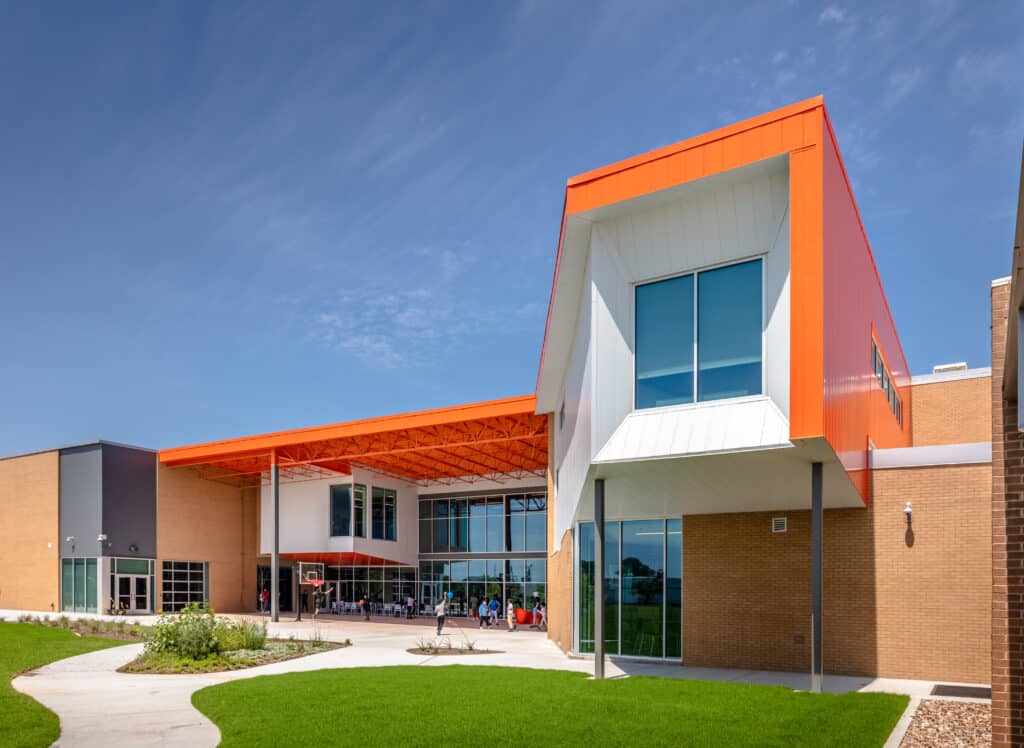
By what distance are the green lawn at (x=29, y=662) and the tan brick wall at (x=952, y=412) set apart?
27.9 metres

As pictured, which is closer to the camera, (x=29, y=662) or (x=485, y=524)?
(x=29, y=662)

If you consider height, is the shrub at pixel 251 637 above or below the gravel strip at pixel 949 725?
below

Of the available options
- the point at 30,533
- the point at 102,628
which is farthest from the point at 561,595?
the point at 30,533

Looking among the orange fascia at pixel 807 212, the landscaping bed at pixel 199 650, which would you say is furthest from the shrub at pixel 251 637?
the orange fascia at pixel 807 212

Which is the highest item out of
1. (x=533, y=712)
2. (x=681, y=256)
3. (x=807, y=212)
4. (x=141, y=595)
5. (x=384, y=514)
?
(x=807, y=212)

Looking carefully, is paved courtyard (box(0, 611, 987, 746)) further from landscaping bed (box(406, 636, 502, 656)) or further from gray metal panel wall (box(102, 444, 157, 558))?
gray metal panel wall (box(102, 444, 157, 558))

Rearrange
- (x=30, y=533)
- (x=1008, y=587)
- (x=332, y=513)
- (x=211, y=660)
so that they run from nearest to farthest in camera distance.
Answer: (x=1008, y=587), (x=211, y=660), (x=30, y=533), (x=332, y=513)

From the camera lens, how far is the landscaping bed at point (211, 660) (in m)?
18.6

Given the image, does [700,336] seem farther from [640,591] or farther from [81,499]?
[81,499]

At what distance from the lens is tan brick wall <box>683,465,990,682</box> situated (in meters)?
16.6

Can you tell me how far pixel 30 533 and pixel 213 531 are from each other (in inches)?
331

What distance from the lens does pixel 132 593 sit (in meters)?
40.3

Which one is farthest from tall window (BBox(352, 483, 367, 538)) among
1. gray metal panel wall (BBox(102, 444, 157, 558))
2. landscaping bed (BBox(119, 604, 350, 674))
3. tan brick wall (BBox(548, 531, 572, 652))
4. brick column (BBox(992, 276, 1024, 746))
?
brick column (BBox(992, 276, 1024, 746))

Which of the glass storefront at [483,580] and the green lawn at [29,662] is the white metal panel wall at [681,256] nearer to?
the green lawn at [29,662]
